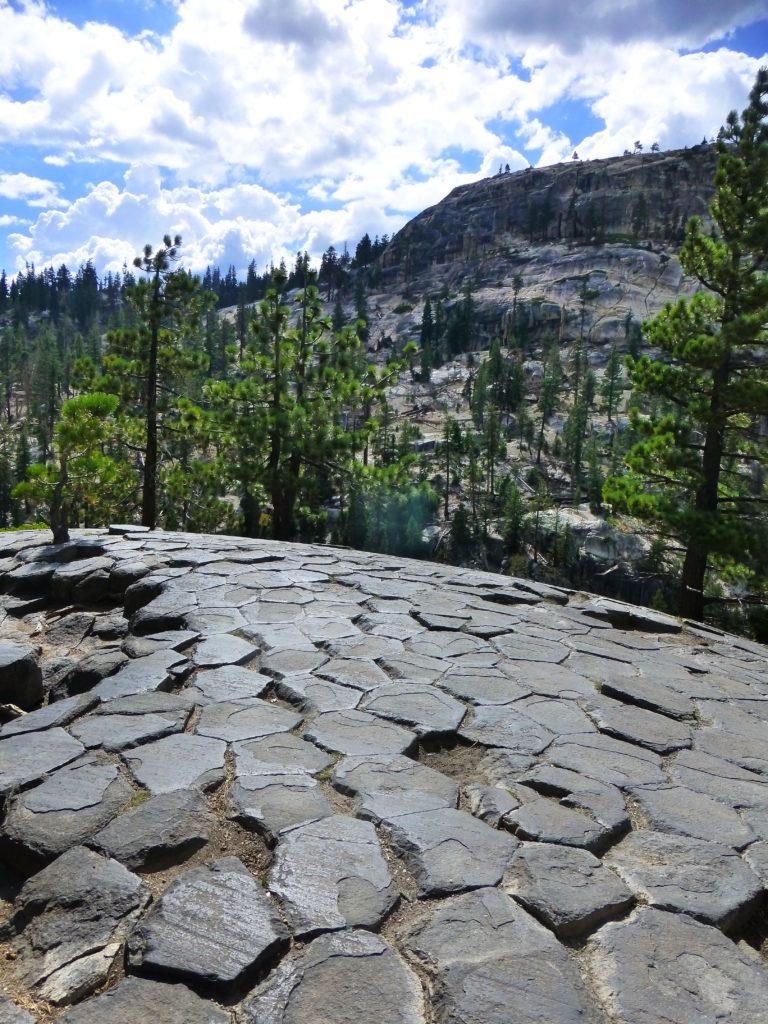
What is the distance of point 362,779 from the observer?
2.77 metres

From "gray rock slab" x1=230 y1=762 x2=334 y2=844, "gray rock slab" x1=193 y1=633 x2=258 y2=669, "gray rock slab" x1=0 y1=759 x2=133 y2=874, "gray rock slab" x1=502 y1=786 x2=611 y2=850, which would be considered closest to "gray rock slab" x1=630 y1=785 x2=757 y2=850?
"gray rock slab" x1=502 y1=786 x2=611 y2=850

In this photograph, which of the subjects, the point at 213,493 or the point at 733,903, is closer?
the point at 733,903

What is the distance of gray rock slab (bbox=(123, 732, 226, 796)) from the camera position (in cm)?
266

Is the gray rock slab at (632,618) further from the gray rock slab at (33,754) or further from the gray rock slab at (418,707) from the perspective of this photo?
the gray rock slab at (33,754)

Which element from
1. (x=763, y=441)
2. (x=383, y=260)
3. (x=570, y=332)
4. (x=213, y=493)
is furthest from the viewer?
(x=383, y=260)

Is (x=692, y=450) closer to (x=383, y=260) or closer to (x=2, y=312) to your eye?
(x=383, y=260)

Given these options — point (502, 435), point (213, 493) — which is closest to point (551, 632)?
point (213, 493)

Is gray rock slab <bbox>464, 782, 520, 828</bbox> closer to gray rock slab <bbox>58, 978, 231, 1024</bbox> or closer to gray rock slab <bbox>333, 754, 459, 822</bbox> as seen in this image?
gray rock slab <bbox>333, 754, 459, 822</bbox>

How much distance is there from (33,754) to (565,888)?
214 centimetres

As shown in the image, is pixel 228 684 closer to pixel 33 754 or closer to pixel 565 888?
pixel 33 754

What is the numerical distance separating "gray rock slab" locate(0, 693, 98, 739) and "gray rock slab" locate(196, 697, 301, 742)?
60cm

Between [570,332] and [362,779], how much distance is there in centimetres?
9561

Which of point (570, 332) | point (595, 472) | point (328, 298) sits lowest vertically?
point (595, 472)

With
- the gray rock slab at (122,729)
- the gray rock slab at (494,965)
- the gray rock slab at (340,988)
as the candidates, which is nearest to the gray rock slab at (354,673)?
the gray rock slab at (122,729)
